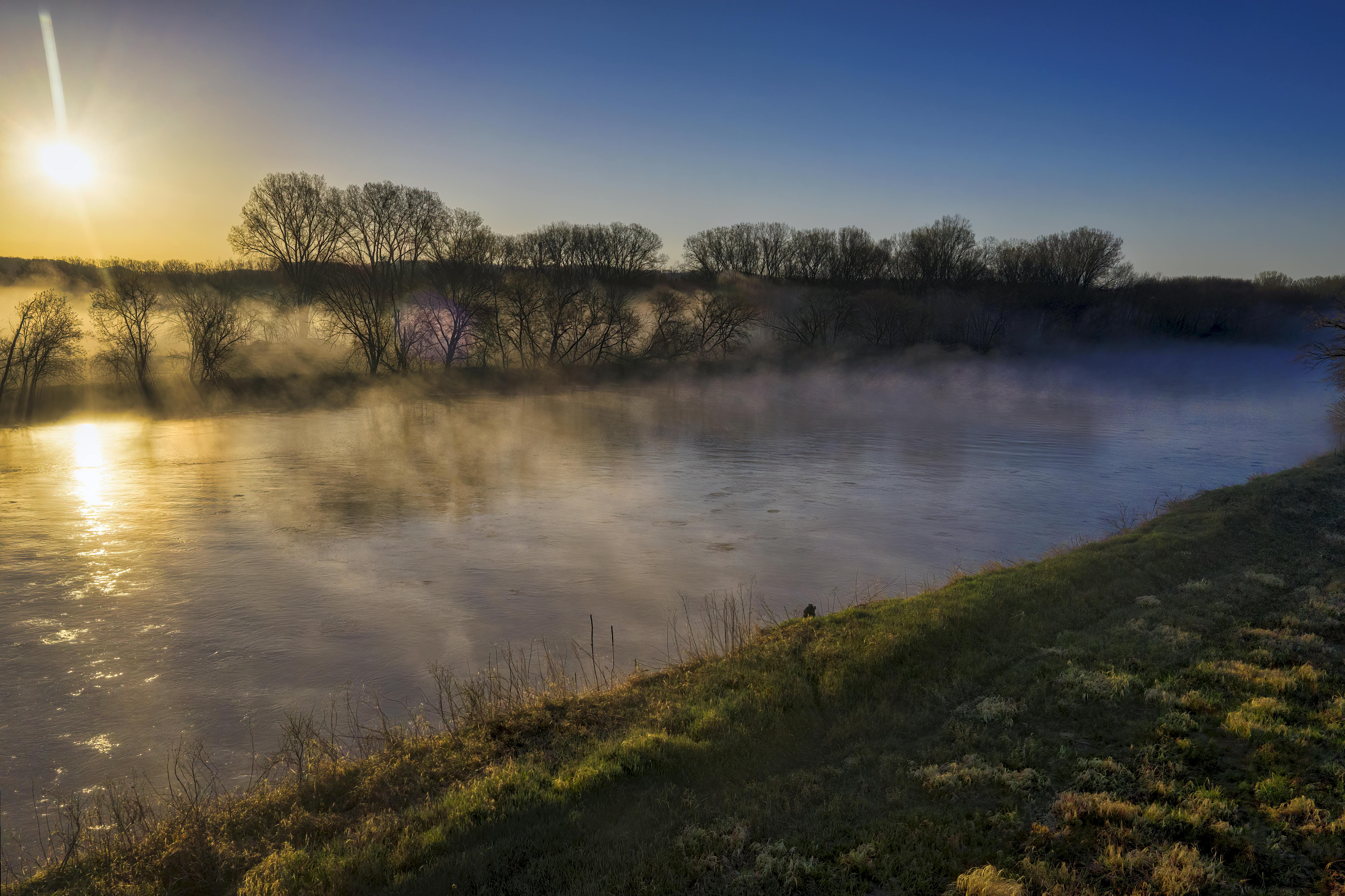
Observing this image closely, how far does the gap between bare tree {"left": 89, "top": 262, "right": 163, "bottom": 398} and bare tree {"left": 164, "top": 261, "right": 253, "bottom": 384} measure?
2221 mm

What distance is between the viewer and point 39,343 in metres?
46.8

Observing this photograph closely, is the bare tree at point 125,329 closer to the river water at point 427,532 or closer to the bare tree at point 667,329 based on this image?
the river water at point 427,532

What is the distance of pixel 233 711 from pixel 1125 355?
10979 cm

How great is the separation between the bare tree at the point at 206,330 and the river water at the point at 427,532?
20.6 feet

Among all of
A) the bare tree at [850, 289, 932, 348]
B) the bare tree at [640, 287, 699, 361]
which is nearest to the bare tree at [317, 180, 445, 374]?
the bare tree at [640, 287, 699, 361]

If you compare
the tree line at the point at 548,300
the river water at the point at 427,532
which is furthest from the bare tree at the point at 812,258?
the river water at the point at 427,532

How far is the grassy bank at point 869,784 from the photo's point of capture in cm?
546

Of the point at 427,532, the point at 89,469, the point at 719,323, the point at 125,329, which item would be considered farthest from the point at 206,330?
the point at 719,323

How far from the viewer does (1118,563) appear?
13398 millimetres

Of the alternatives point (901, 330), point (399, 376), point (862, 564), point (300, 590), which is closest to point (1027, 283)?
point (901, 330)

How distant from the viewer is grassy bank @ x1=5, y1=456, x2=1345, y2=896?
5.46 metres

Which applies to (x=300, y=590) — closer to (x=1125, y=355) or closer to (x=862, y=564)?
(x=862, y=564)

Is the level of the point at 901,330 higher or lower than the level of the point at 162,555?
higher

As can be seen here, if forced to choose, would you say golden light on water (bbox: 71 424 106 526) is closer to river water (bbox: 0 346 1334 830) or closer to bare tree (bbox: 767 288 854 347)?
river water (bbox: 0 346 1334 830)
